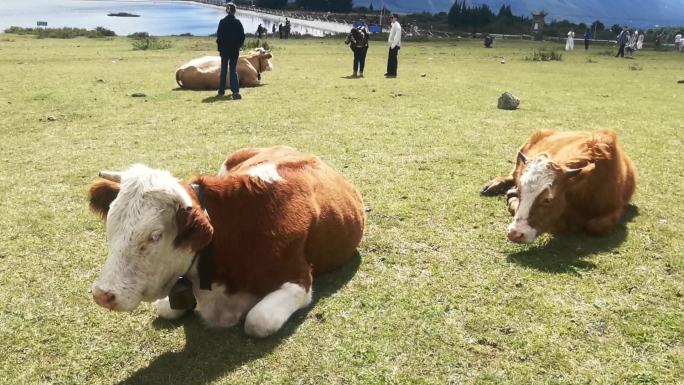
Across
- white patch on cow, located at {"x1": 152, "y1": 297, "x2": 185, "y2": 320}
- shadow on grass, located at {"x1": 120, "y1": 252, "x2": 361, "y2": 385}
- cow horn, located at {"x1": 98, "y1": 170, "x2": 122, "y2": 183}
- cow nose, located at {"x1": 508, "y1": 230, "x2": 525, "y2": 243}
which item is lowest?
shadow on grass, located at {"x1": 120, "y1": 252, "x2": 361, "y2": 385}

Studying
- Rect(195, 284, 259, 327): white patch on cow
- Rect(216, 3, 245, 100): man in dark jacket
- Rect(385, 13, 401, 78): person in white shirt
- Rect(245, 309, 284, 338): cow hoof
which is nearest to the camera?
Rect(245, 309, 284, 338): cow hoof

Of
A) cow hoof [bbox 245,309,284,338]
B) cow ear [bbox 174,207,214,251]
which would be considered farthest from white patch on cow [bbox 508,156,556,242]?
cow ear [bbox 174,207,214,251]

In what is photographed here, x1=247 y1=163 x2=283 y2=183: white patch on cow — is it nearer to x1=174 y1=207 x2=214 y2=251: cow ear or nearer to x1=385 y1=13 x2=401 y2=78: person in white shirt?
x1=174 y1=207 x2=214 y2=251: cow ear

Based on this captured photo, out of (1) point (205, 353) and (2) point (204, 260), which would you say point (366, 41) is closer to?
(2) point (204, 260)

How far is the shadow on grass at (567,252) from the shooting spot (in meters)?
5.00

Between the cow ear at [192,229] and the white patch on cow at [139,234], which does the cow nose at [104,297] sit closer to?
the white patch on cow at [139,234]

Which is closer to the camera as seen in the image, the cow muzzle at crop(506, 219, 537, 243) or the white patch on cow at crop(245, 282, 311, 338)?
the white patch on cow at crop(245, 282, 311, 338)

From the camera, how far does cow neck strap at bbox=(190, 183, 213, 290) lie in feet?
11.6

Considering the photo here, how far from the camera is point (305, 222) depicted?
4070 millimetres

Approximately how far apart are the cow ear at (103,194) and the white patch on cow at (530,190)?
3.50 meters

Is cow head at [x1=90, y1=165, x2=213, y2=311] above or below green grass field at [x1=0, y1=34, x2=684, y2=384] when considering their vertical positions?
above

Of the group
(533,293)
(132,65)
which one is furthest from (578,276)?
(132,65)

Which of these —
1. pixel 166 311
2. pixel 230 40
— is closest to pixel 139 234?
pixel 166 311

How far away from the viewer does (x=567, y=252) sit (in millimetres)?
5324
